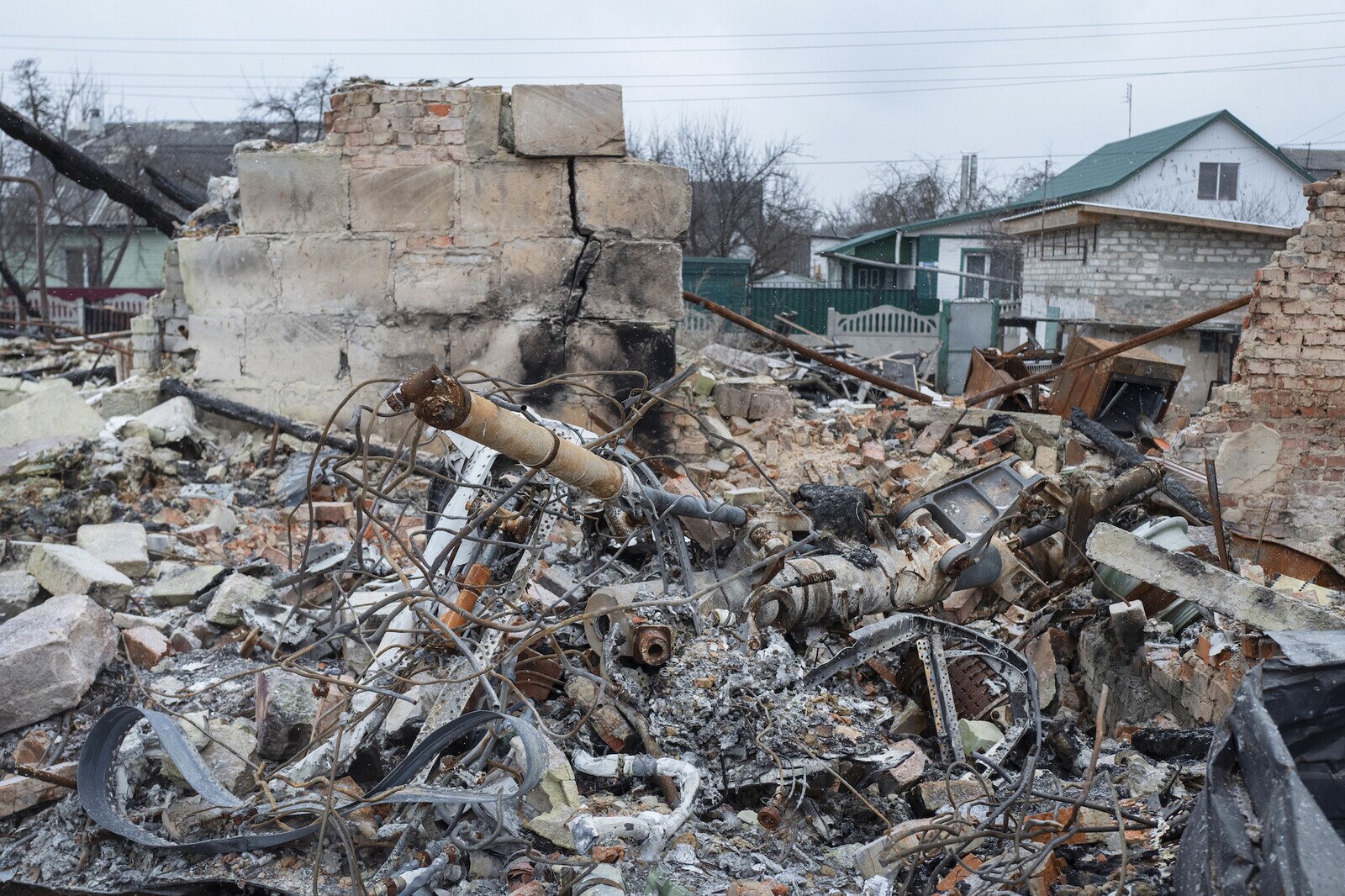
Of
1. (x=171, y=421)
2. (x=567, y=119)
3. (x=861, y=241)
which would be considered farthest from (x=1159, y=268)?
(x=171, y=421)

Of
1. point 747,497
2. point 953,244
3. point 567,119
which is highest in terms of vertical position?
point 953,244

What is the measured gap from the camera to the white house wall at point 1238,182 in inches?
912

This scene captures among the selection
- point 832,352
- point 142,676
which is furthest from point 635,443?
point 832,352

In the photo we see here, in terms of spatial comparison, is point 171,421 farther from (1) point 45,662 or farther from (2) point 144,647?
(1) point 45,662

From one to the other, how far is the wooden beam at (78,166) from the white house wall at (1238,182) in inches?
758

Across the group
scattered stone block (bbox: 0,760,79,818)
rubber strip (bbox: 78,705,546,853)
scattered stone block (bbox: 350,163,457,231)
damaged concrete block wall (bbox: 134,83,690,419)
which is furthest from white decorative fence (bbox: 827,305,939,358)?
scattered stone block (bbox: 0,760,79,818)

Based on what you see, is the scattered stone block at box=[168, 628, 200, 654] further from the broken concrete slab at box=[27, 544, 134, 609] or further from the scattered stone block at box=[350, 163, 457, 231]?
the scattered stone block at box=[350, 163, 457, 231]

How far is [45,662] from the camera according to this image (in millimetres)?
3670

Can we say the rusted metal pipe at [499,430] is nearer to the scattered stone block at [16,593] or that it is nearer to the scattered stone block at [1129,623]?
the scattered stone block at [1129,623]

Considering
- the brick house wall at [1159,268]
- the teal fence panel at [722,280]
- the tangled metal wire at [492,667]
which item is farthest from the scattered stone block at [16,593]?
the teal fence panel at [722,280]

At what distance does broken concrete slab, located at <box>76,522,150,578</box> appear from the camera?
16.0 ft

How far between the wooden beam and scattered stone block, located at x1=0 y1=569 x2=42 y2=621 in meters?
4.85

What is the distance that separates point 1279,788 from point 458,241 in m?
5.31

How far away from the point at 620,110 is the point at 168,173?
2222cm
